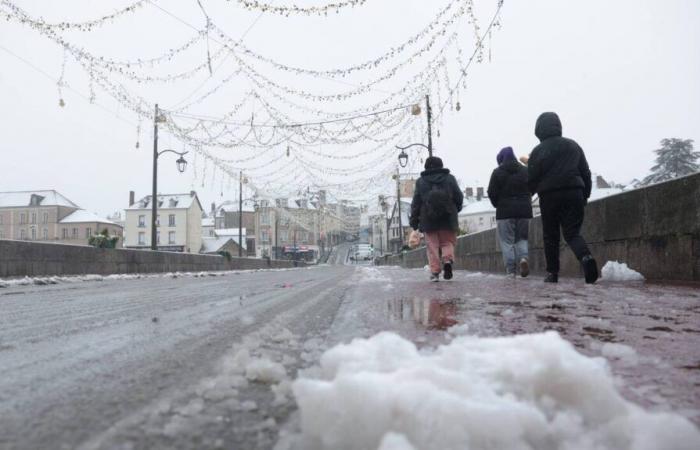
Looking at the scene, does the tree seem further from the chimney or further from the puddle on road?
the puddle on road

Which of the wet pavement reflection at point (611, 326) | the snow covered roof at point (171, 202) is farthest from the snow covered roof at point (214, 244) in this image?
the wet pavement reflection at point (611, 326)

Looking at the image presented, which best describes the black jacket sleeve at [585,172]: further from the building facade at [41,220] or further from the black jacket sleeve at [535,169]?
the building facade at [41,220]

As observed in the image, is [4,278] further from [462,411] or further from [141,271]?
[462,411]

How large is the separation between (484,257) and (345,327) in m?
11.8

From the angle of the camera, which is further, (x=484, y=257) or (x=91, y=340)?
(x=484, y=257)

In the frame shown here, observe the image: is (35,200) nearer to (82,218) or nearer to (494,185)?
(82,218)

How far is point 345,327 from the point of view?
2625mm

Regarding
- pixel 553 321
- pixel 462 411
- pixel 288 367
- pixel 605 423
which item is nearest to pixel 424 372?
pixel 462 411

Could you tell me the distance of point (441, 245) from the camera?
8141 millimetres

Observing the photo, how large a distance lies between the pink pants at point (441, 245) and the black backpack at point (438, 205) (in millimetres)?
284

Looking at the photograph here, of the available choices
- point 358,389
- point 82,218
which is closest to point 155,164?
point 358,389

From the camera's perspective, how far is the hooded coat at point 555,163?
5949 mm

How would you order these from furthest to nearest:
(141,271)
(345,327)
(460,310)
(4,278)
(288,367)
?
1. (141,271)
2. (4,278)
3. (460,310)
4. (345,327)
5. (288,367)

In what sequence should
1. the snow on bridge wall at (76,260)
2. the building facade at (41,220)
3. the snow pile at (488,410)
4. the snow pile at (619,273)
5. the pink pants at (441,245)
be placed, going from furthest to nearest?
1. the building facade at (41,220)
2. the snow on bridge wall at (76,260)
3. the pink pants at (441,245)
4. the snow pile at (619,273)
5. the snow pile at (488,410)
